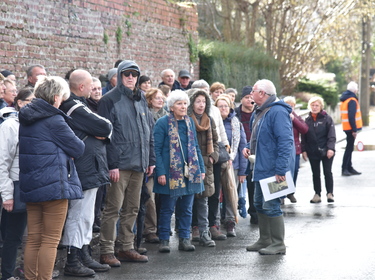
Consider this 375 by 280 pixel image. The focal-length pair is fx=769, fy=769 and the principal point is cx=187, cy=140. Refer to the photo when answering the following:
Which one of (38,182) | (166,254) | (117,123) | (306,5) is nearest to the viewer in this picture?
(38,182)

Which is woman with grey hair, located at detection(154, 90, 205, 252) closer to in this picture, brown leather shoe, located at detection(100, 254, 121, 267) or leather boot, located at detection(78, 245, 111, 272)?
brown leather shoe, located at detection(100, 254, 121, 267)

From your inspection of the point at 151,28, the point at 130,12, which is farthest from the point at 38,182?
the point at 151,28

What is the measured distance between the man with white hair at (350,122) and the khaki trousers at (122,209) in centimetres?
884

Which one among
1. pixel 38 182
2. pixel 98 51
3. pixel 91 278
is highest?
pixel 98 51

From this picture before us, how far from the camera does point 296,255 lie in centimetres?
847

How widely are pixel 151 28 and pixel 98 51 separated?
2796 mm

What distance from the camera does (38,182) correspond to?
6.54 m

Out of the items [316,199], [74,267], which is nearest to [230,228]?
[74,267]

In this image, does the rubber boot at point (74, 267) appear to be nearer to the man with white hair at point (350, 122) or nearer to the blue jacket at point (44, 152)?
the blue jacket at point (44, 152)

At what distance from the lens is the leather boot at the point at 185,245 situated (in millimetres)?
8813

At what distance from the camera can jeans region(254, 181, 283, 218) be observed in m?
8.70

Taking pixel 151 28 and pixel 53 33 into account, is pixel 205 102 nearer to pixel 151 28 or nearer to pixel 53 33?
pixel 53 33

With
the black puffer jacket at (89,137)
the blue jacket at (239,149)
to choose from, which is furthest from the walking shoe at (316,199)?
the black puffer jacket at (89,137)

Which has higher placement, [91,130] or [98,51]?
[98,51]
